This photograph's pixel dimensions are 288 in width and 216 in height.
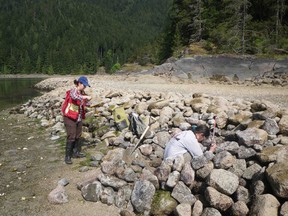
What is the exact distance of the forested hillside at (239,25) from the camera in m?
27.7

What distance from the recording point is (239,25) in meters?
Result: 29.3

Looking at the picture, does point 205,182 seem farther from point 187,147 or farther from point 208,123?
point 208,123

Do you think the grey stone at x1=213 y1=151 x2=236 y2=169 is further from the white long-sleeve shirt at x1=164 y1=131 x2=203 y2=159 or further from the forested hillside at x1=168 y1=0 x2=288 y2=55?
the forested hillside at x1=168 y1=0 x2=288 y2=55

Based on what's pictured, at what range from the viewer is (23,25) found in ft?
649

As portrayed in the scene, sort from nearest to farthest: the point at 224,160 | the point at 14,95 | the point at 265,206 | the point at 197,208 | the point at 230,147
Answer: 1. the point at 265,206
2. the point at 197,208
3. the point at 224,160
4. the point at 230,147
5. the point at 14,95

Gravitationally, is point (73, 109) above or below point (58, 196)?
above

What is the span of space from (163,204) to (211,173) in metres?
1.23

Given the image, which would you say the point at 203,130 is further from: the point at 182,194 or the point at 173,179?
the point at 182,194

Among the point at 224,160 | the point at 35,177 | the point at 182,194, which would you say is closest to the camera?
the point at 182,194

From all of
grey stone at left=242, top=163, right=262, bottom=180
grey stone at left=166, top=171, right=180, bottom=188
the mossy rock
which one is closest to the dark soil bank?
the mossy rock

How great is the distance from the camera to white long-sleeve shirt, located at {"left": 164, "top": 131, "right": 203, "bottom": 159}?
7.12 meters

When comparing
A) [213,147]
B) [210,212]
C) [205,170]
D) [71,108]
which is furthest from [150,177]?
[71,108]

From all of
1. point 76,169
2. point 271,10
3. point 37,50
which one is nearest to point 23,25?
point 37,50

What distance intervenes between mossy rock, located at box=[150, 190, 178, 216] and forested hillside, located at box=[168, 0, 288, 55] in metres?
22.7
